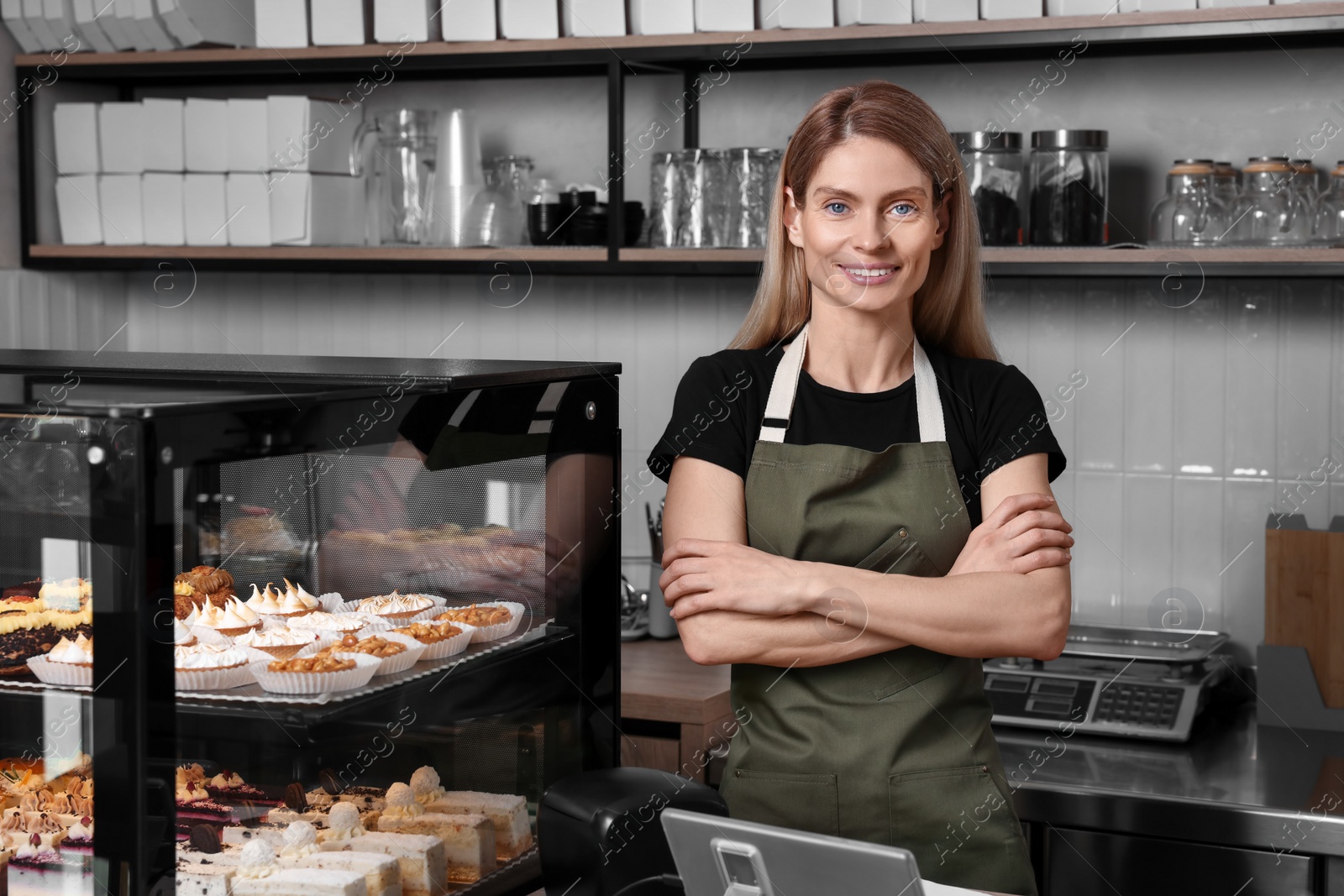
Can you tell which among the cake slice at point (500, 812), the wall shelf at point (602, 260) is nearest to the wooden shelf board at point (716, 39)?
the wall shelf at point (602, 260)

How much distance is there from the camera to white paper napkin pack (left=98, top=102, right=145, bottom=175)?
291cm

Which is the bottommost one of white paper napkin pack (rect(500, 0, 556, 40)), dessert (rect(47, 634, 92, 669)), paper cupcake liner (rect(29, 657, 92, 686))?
paper cupcake liner (rect(29, 657, 92, 686))

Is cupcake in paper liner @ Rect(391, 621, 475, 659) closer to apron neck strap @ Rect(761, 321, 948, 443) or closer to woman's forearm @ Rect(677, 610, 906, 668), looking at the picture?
woman's forearm @ Rect(677, 610, 906, 668)

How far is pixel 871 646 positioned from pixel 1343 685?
1.18 meters

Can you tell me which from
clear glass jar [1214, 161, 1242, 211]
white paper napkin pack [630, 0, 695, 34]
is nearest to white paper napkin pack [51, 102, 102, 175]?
white paper napkin pack [630, 0, 695, 34]

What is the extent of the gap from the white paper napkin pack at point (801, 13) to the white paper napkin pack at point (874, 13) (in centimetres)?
2

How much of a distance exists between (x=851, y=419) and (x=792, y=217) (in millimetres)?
242

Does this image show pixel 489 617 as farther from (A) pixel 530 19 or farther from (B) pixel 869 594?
(A) pixel 530 19

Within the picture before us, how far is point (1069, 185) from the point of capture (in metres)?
2.36

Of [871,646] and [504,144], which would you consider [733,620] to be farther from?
[504,144]

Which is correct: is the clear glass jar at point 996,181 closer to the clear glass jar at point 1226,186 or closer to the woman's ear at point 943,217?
the clear glass jar at point 1226,186

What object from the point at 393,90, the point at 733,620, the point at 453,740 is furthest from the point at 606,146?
the point at 453,740

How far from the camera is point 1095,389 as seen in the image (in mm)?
2590

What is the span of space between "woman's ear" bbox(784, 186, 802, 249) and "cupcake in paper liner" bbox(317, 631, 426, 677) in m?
0.69
